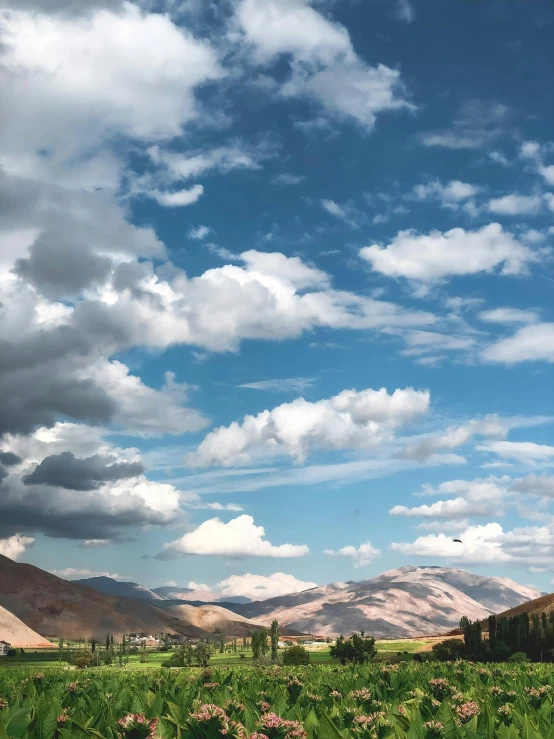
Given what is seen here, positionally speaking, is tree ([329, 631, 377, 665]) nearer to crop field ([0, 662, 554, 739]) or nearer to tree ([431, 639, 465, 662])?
tree ([431, 639, 465, 662])

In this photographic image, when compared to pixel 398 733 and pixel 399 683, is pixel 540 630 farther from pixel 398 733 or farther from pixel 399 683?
pixel 398 733

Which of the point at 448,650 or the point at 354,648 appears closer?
the point at 354,648

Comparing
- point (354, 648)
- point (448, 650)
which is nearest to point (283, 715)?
point (354, 648)

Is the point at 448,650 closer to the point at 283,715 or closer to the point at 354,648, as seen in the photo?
the point at 354,648

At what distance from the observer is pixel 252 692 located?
435 inches

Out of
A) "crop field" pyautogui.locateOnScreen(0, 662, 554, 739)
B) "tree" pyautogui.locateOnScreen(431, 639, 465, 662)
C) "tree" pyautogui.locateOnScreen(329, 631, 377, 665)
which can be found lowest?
"tree" pyautogui.locateOnScreen(431, 639, 465, 662)

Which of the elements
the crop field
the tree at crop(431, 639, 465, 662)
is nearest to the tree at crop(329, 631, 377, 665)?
the tree at crop(431, 639, 465, 662)

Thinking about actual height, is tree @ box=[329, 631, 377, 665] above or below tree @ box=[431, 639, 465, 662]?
above

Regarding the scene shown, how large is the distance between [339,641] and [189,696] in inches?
3953

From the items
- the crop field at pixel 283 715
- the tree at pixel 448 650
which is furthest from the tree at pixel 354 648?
the crop field at pixel 283 715

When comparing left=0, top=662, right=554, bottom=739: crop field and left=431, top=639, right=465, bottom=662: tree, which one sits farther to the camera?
left=431, top=639, right=465, bottom=662: tree

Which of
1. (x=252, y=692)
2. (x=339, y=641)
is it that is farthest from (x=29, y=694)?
(x=339, y=641)

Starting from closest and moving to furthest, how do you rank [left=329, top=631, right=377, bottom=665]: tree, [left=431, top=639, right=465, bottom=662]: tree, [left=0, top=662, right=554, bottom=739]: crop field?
[left=0, top=662, right=554, bottom=739]: crop field, [left=329, top=631, right=377, bottom=665]: tree, [left=431, top=639, right=465, bottom=662]: tree

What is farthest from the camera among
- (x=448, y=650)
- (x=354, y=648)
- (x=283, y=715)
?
(x=448, y=650)
